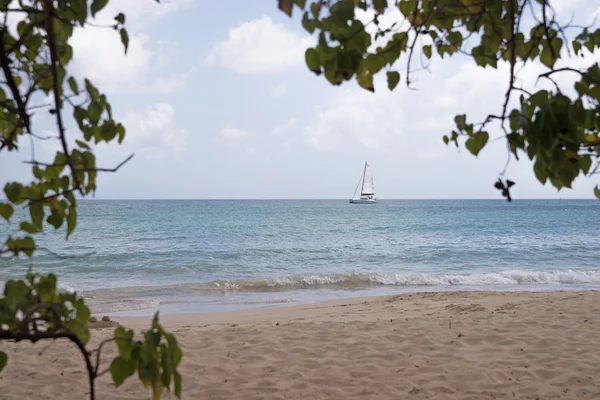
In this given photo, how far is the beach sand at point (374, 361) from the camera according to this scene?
12.8 ft

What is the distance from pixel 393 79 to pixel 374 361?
11.7 feet

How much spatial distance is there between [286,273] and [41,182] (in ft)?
45.0

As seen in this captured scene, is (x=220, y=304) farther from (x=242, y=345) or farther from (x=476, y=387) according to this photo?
(x=476, y=387)

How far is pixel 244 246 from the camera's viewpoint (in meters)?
22.7

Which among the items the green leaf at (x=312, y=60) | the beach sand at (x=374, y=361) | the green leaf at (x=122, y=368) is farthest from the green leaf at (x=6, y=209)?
the beach sand at (x=374, y=361)

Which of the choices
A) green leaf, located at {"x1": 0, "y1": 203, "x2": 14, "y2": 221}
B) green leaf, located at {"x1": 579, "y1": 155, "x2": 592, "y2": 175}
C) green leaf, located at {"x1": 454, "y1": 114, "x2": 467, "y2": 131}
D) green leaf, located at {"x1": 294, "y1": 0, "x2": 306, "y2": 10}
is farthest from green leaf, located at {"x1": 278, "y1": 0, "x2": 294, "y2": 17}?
green leaf, located at {"x1": 0, "y1": 203, "x2": 14, "y2": 221}

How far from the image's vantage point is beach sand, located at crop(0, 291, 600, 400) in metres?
3.91

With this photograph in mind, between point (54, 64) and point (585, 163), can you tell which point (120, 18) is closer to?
point (54, 64)

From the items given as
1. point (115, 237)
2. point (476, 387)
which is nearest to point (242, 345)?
point (476, 387)

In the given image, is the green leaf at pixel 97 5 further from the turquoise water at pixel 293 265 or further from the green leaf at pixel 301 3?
the turquoise water at pixel 293 265

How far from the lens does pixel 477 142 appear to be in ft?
4.73

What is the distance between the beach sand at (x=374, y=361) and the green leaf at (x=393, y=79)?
2835mm

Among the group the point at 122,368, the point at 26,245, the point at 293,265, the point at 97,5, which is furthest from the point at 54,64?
the point at 293,265

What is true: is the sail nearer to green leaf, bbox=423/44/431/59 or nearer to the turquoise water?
the turquoise water
